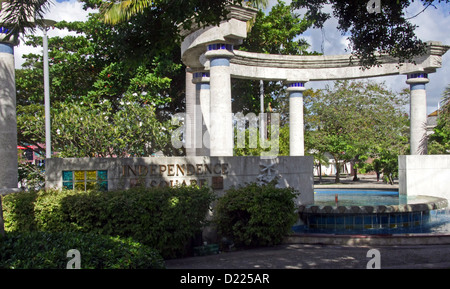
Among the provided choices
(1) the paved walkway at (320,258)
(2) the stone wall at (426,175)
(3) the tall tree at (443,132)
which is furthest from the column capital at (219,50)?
(3) the tall tree at (443,132)

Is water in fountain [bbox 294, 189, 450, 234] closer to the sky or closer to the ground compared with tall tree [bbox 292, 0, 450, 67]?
closer to the ground

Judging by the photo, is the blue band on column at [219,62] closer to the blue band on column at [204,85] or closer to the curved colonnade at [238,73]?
the curved colonnade at [238,73]

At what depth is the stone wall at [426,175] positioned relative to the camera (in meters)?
21.3

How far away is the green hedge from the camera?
32.9ft

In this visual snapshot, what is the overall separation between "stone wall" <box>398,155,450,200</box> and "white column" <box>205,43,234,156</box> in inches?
388

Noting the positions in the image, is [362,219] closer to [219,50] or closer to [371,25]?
[371,25]

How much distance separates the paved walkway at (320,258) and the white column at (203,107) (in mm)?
10850

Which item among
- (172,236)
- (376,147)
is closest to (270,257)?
(172,236)

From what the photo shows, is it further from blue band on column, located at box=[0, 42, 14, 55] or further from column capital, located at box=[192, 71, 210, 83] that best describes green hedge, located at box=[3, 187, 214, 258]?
column capital, located at box=[192, 71, 210, 83]

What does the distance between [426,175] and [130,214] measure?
16576 mm

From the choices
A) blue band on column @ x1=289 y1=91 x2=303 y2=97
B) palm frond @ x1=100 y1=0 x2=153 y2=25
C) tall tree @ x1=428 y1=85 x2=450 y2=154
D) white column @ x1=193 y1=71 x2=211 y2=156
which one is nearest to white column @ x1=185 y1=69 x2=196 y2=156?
white column @ x1=193 y1=71 x2=211 y2=156

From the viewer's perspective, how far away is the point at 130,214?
1005cm

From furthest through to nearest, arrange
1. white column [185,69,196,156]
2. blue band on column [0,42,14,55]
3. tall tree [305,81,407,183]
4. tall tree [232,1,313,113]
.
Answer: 1. tall tree [305,81,407,183]
2. tall tree [232,1,313,113]
3. white column [185,69,196,156]
4. blue band on column [0,42,14,55]

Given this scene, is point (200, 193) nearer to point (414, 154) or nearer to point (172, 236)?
point (172, 236)
